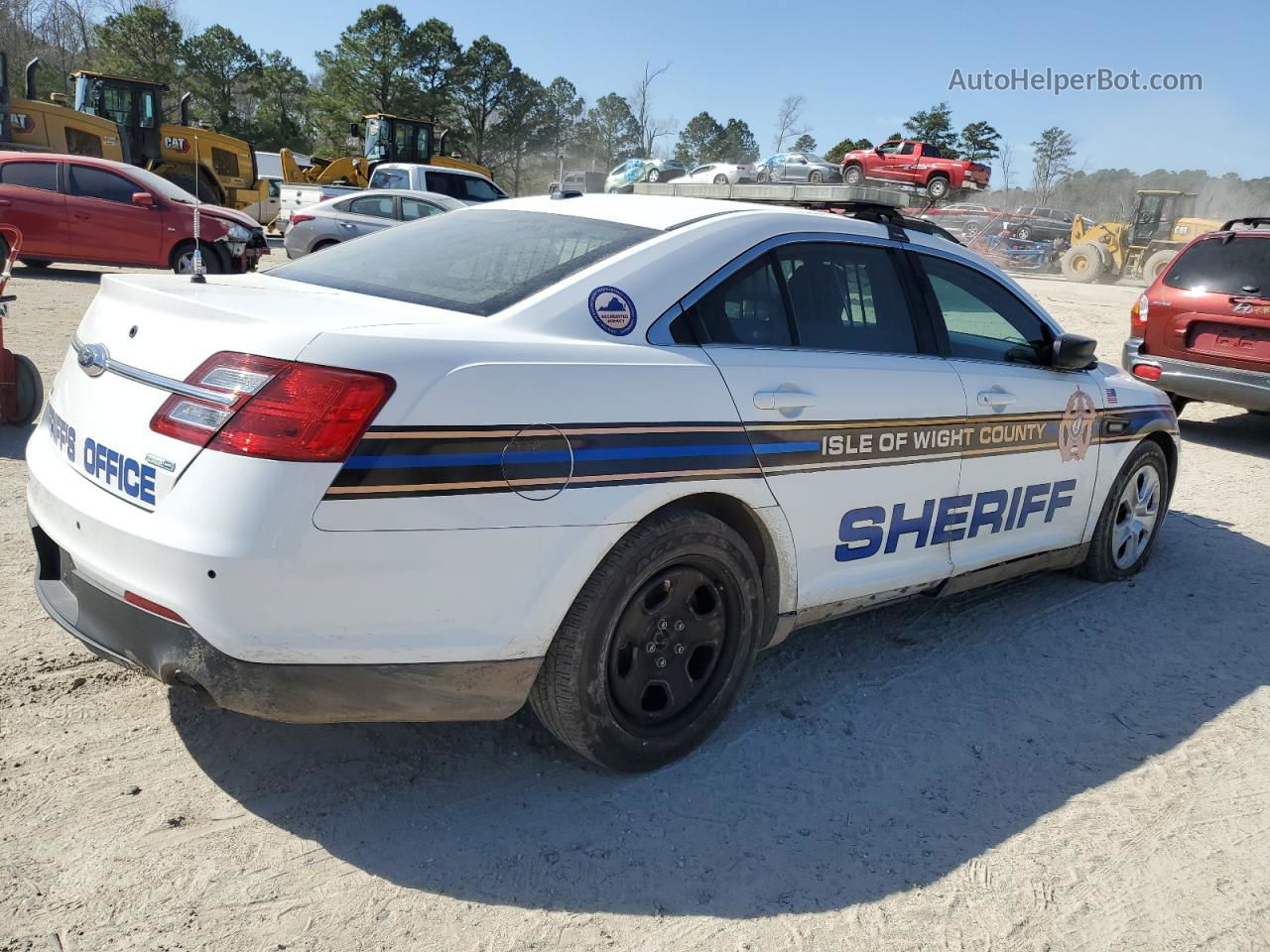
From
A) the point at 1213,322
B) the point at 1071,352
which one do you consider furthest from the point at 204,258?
the point at 1071,352

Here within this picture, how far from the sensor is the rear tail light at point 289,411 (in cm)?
221

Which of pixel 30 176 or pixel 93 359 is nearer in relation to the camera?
pixel 93 359

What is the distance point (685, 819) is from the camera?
278 cm

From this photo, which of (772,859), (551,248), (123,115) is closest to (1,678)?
(551,248)

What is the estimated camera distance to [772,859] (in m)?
2.64

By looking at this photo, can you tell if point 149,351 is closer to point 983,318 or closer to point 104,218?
point 983,318

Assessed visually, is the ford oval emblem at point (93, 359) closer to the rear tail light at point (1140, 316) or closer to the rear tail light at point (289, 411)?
the rear tail light at point (289, 411)

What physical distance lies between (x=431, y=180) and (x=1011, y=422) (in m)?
15.9

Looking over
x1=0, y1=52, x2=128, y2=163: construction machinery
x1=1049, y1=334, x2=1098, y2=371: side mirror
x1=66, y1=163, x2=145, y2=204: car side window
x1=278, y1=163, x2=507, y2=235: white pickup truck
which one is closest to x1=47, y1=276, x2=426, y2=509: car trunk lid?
x1=1049, y1=334, x2=1098, y2=371: side mirror

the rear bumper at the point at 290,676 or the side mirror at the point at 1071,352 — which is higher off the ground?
the side mirror at the point at 1071,352

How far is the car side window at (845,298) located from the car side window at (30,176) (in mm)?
12940

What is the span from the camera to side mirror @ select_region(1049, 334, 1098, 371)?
4.17 meters

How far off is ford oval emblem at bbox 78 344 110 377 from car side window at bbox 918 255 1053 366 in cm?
283

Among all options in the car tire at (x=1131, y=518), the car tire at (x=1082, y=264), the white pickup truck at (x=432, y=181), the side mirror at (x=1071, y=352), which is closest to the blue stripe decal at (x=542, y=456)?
the side mirror at (x=1071, y=352)
